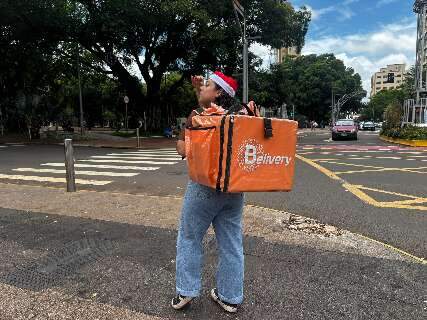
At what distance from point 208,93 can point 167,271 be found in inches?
66.3

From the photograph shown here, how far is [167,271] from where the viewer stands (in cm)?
366

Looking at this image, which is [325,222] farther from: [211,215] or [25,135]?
[25,135]

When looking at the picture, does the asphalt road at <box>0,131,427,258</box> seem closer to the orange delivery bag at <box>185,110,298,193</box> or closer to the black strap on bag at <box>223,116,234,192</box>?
the orange delivery bag at <box>185,110,298,193</box>

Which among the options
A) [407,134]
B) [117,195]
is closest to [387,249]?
[117,195]

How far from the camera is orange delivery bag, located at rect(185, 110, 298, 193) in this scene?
2.60 m

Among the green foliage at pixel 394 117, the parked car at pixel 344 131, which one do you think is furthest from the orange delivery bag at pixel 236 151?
the green foliage at pixel 394 117

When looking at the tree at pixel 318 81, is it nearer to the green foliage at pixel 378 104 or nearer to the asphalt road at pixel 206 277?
the green foliage at pixel 378 104

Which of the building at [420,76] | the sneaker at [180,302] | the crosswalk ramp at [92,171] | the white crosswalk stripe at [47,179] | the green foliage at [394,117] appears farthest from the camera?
the green foliage at [394,117]

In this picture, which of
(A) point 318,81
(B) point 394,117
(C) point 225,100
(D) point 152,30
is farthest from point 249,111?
(A) point 318,81

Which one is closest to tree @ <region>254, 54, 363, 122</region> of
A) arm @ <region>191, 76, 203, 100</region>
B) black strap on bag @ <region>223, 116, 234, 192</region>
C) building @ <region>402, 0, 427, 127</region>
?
building @ <region>402, 0, 427, 127</region>

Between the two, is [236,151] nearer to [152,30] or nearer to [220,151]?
[220,151]

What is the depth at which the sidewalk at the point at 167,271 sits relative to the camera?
2988 millimetres

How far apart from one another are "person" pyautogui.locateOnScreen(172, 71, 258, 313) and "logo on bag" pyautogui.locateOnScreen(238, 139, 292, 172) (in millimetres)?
290

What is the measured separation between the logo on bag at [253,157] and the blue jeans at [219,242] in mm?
310
